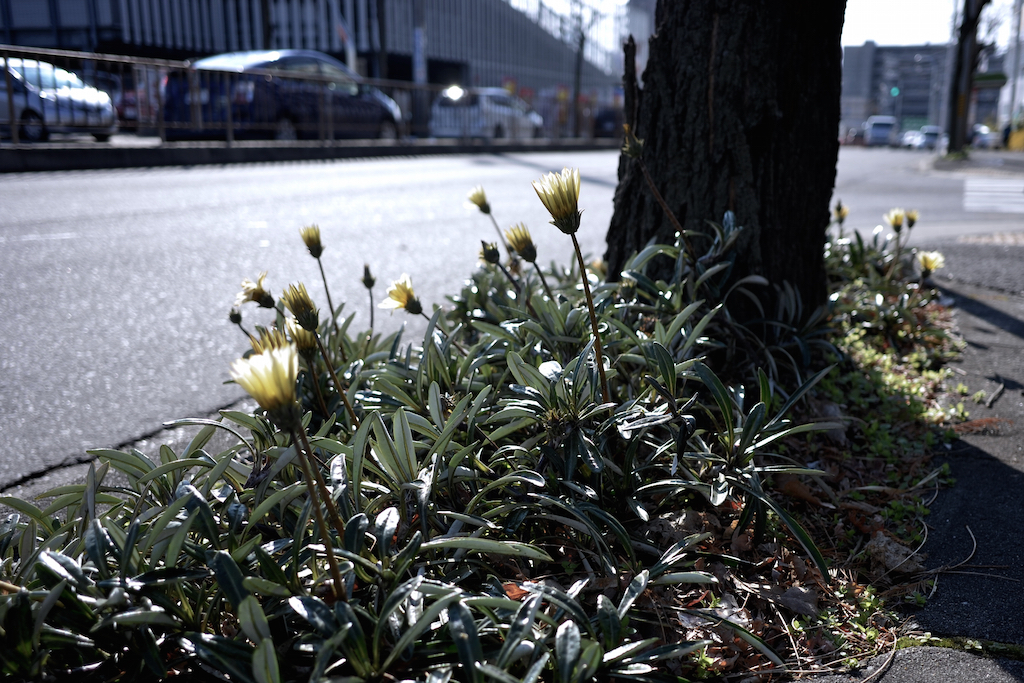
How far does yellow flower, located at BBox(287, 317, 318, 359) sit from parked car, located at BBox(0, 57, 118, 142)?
35.8 ft

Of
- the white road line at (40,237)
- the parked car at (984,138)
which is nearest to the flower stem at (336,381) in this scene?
the white road line at (40,237)

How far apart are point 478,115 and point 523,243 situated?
20404 mm

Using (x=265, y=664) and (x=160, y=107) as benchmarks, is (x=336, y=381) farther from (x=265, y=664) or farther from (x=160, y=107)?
(x=160, y=107)

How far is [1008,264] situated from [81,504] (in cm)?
536

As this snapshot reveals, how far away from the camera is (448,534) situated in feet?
5.20

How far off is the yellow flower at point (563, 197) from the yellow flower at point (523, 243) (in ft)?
0.89

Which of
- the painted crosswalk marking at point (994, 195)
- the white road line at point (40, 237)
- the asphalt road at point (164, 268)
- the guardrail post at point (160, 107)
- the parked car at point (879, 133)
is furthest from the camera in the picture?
the parked car at point (879, 133)

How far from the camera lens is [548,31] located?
72.4m

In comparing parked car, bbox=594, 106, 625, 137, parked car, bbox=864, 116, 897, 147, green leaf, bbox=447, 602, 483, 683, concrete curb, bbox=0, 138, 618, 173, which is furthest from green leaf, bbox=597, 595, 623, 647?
parked car, bbox=864, 116, 897, 147

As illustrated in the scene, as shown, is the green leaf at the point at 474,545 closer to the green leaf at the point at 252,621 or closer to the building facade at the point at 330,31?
the green leaf at the point at 252,621

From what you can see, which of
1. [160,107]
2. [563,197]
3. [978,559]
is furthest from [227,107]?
[978,559]

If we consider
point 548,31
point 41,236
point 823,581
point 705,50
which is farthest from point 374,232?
point 548,31

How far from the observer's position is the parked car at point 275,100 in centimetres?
1342

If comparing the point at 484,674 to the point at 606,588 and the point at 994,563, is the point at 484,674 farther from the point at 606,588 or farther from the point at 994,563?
the point at 994,563
